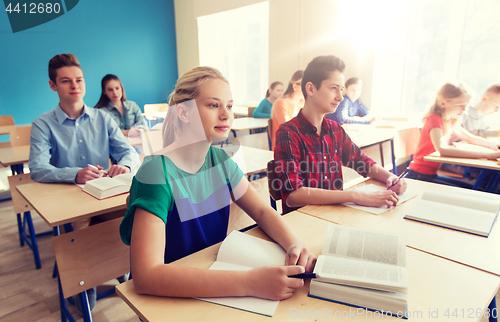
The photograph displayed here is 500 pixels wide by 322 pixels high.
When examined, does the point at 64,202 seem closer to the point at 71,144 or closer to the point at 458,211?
the point at 71,144

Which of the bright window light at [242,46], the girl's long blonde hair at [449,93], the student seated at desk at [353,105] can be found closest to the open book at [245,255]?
the girl's long blonde hair at [449,93]

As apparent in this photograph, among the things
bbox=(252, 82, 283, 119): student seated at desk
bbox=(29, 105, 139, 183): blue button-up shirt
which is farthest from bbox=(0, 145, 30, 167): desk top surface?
bbox=(252, 82, 283, 119): student seated at desk

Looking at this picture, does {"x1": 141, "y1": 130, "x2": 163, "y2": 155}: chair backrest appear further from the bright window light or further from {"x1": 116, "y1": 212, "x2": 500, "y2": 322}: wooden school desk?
the bright window light

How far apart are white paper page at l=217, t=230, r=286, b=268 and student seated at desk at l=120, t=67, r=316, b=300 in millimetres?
32

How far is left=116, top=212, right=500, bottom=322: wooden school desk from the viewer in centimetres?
63

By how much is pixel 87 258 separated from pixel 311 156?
3.40 ft

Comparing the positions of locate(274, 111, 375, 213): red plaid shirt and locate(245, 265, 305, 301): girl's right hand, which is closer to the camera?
locate(245, 265, 305, 301): girl's right hand

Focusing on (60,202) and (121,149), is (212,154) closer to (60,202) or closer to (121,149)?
(60,202)

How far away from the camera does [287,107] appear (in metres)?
3.01

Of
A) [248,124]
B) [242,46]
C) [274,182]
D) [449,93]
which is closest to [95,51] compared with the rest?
[242,46]

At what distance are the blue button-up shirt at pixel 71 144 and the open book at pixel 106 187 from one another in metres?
0.15

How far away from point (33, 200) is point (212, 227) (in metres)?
0.88

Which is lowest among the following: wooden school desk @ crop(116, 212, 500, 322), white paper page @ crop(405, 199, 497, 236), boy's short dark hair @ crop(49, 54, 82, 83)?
wooden school desk @ crop(116, 212, 500, 322)

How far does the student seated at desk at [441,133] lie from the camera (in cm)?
222
